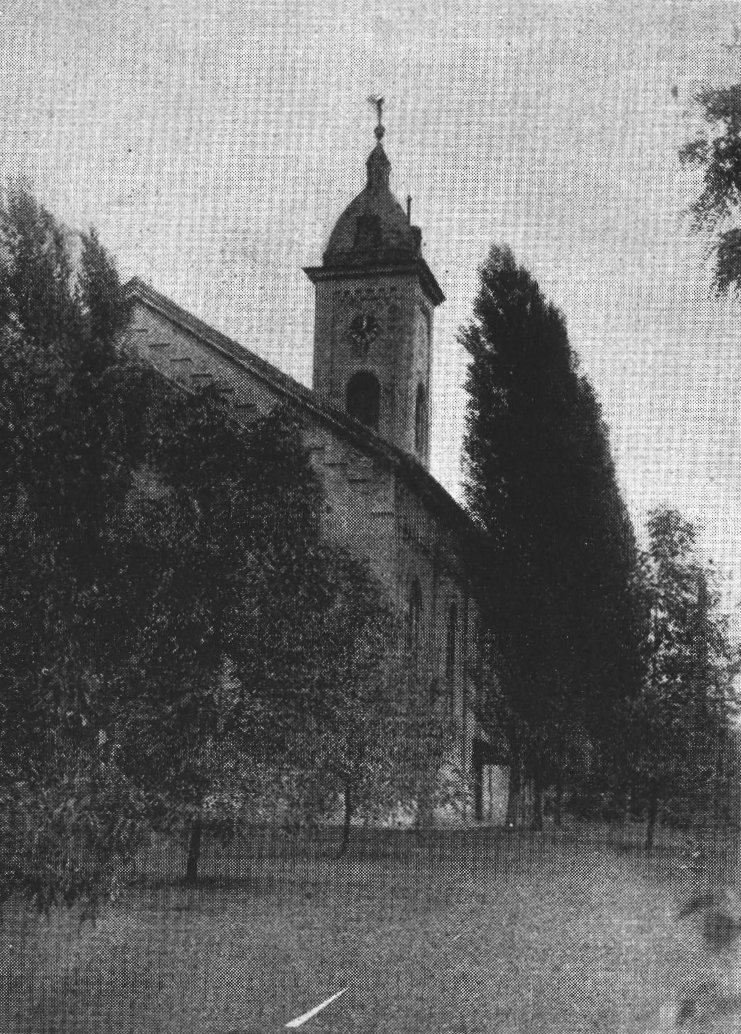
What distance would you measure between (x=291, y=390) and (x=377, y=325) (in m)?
10.5

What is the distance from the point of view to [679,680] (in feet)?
123

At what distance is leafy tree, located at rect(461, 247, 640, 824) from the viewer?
38.8 metres

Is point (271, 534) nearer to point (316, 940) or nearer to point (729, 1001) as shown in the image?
point (316, 940)

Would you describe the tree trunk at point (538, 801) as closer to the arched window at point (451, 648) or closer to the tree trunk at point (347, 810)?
the arched window at point (451, 648)

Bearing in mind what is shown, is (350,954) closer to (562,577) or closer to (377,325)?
(562,577)

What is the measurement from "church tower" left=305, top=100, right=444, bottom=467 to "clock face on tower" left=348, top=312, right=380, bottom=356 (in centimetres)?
3

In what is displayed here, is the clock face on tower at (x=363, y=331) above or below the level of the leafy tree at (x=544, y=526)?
above

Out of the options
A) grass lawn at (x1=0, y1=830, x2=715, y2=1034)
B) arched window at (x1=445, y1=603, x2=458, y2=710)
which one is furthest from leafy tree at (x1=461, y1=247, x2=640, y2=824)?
grass lawn at (x1=0, y1=830, x2=715, y2=1034)

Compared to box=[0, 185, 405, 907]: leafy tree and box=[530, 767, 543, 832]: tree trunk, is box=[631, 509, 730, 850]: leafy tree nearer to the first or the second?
box=[530, 767, 543, 832]: tree trunk

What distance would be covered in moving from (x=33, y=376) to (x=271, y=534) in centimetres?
435

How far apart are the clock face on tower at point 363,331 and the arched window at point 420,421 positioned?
2328mm

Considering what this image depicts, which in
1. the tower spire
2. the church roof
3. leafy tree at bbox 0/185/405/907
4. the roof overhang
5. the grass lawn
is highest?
the tower spire

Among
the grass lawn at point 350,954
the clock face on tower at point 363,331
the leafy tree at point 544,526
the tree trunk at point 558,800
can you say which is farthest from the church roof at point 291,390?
the grass lawn at point 350,954

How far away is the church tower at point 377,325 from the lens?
4378 centimetres
